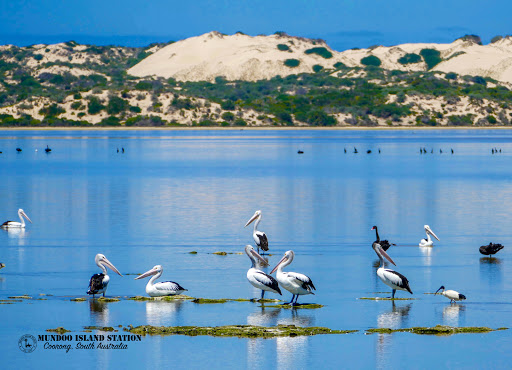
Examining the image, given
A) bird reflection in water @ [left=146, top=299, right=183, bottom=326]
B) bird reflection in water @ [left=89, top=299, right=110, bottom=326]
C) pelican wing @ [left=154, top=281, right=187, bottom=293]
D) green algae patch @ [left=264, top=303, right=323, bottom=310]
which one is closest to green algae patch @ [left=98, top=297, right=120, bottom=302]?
bird reflection in water @ [left=89, top=299, right=110, bottom=326]

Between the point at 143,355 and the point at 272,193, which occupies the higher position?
the point at 272,193

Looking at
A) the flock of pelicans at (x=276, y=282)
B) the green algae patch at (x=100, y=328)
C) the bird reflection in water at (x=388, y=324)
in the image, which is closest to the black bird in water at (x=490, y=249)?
the flock of pelicans at (x=276, y=282)

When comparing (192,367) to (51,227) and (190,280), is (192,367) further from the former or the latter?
(51,227)

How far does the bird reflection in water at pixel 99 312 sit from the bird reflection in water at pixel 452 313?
5.44 metres

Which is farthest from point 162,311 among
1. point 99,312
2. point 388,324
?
point 388,324

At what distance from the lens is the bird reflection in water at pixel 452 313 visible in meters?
14.9

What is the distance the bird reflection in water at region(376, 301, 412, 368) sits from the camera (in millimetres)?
12836

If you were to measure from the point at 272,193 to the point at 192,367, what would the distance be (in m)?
27.9

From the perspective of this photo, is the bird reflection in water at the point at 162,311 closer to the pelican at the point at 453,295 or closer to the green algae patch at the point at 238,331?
the green algae patch at the point at 238,331

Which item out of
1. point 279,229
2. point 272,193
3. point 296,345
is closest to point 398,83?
point 272,193

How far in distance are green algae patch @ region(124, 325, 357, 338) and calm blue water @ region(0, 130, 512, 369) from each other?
9.7 inches

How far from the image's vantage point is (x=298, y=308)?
15.9 metres

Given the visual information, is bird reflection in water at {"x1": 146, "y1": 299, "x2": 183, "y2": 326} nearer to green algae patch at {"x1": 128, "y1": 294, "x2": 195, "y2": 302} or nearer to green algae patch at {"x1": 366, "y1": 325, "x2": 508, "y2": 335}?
green algae patch at {"x1": 128, "y1": 294, "x2": 195, "y2": 302}

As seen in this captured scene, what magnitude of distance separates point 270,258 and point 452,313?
6.64m
